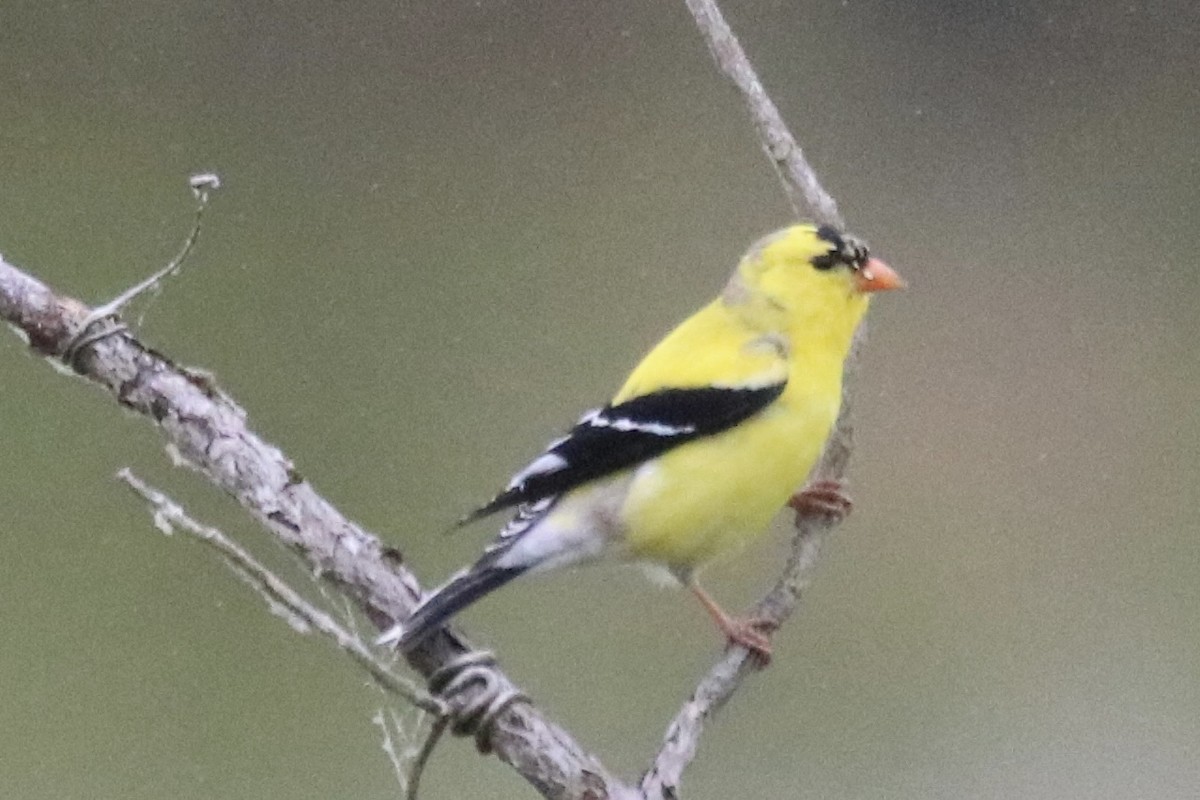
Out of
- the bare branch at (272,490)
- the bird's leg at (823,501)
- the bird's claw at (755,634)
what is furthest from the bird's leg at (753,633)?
the bare branch at (272,490)

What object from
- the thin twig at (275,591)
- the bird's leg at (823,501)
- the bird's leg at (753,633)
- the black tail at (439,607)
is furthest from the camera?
the bird's leg at (823,501)

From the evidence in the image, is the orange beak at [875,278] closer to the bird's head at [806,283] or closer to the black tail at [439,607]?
the bird's head at [806,283]

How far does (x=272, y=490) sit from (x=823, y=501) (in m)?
0.43

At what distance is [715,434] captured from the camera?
1221 millimetres

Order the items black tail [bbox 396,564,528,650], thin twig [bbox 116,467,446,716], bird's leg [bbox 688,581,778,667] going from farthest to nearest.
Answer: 1. bird's leg [bbox 688,581,778,667]
2. black tail [bbox 396,564,528,650]
3. thin twig [bbox 116,467,446,716]

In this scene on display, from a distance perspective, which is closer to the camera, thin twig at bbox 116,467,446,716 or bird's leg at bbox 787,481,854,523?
thin twig at bbox 116,467,446,716

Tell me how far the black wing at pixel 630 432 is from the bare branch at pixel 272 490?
6.6 inches

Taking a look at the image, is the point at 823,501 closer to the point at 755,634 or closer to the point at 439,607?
the point at 755,634

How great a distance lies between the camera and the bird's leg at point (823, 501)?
1.20 metres

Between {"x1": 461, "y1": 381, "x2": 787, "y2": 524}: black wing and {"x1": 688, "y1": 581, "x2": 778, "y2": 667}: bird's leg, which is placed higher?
{"x1": 461, "y1": 381, "x2": 787, "y2": 524}: black wing

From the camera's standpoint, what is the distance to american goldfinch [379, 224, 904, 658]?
3.76 ft

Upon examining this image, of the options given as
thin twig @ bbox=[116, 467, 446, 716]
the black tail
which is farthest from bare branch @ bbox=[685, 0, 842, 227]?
thin twig @ bbox=[116, 467, 446, 716]

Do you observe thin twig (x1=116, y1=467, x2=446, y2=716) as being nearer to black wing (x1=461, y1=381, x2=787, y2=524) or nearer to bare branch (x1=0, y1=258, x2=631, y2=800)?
bare branch (x1=0, y1=258, x2=631, y2=800)

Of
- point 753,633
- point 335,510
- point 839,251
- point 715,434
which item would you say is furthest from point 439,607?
point 839,251
